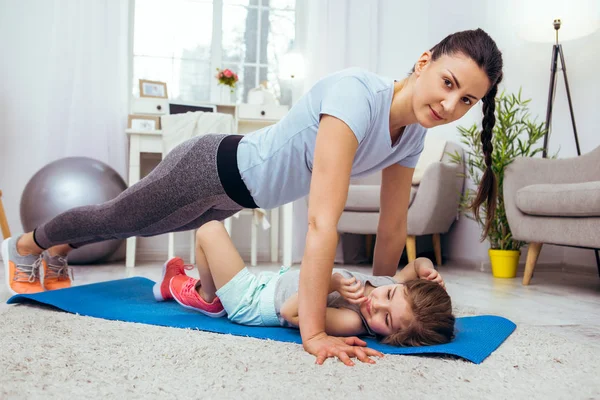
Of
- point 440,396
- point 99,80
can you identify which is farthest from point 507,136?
point 99,80

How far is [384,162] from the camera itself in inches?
58.0

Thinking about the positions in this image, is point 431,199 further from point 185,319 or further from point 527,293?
point 185,319

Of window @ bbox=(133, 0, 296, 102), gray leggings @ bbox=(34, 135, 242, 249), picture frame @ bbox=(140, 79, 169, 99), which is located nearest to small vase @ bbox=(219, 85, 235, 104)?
window @ bbox=(133, 0, 296, 102)

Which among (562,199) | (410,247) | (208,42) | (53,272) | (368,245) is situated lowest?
(368,245)

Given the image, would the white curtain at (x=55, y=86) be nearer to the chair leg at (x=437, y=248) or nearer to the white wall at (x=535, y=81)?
the chair leg at (x=437, y=248)

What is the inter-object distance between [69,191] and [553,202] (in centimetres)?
253

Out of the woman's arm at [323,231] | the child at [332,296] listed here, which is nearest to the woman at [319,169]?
the woman's arm at [323,231]

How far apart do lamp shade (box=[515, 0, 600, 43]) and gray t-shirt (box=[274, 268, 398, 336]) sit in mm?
2510

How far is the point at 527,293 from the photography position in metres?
2.36

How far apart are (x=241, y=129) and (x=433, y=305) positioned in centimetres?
271

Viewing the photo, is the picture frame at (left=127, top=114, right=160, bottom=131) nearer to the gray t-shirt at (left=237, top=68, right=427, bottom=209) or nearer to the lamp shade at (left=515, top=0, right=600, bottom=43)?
the gray t-shirt at (left=237, top=68, right=427, bottom=209)

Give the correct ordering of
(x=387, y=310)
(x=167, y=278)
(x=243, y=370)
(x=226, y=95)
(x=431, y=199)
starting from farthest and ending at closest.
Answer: (x=226, y=95)
(x=431, y=199)
(x=167, y=278)
(x=387, y=310)
(x=243, y=370)

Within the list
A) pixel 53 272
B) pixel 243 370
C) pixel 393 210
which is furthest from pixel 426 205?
pixel 243 370

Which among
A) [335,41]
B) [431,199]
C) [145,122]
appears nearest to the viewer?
[431,199]
